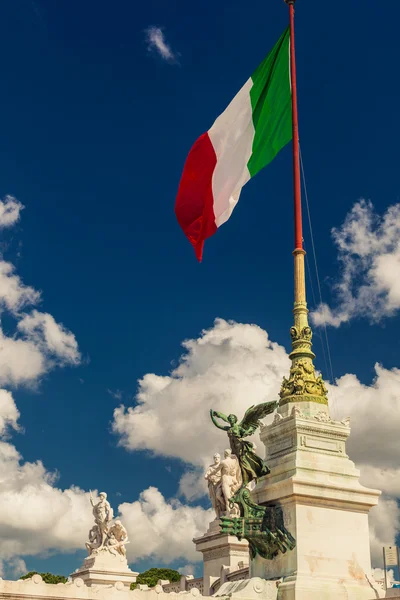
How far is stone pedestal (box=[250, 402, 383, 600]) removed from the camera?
796 inches

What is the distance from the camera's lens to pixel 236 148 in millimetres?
26938

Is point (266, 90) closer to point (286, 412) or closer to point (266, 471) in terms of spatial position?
point (286, 412)

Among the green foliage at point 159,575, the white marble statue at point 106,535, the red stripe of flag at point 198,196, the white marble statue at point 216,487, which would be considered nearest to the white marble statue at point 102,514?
the white marble statue at point 106,535

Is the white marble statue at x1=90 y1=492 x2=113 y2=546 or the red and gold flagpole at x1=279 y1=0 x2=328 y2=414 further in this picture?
the white marble statue at x1=90 y1=492 x2=113 y2=546

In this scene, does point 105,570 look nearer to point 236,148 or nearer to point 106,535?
point 106,535

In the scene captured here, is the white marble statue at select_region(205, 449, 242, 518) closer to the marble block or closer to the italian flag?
the italian flag

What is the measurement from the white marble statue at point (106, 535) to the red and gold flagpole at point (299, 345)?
20.6 metres

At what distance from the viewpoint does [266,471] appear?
21531mm

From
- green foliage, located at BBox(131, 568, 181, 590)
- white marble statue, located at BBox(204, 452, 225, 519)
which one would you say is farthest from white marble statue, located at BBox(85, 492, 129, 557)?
green foliage, located at BBox(131, 568, 181, 590)

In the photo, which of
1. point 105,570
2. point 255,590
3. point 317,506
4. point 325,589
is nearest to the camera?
point 255,590

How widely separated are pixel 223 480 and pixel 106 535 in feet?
26.3

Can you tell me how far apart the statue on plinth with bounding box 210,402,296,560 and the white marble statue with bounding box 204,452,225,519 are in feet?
46.7

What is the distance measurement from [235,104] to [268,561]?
14491 mm

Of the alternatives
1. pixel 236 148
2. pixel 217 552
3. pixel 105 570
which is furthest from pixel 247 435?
pixel 105 570
